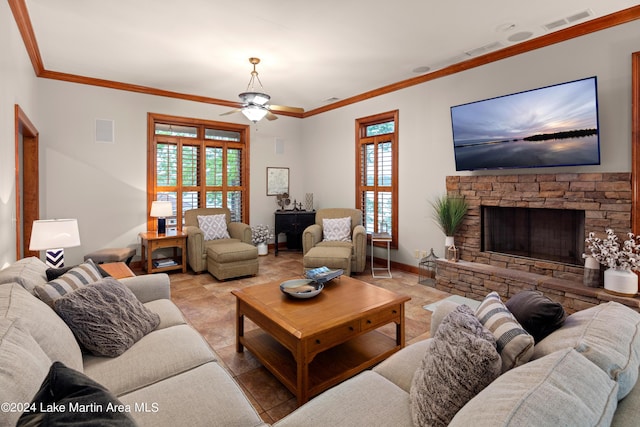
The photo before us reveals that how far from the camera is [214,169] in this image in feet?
20.1

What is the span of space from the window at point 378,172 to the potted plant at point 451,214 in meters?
0.97

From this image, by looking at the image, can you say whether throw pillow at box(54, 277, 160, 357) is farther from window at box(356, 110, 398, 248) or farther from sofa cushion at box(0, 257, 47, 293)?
window at box(356, 110, 398, 248)

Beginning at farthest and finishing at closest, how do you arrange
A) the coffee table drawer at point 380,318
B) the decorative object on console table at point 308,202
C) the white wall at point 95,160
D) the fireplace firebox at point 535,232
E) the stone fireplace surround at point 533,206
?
the decorative object on console table at point 308,202
the white wall at point 95,160
the fireplace firebox at point 535,232
the stone fireplace surround at point 533,206
the coffee table drawer at point 380,318

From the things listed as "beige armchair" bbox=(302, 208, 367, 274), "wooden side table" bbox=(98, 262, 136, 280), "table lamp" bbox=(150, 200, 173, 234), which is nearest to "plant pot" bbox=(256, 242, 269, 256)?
"beige armchair" bbox=(302, 208, 367, 274)

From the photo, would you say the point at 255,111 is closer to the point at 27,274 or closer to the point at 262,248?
the point at 27,274

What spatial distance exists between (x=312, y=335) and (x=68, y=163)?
4.69 meters

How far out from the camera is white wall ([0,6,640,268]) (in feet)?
10.4

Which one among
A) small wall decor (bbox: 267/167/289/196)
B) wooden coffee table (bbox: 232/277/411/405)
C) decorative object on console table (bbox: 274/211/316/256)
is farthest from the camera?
small wall decor (bbox: 267/167/289/196)

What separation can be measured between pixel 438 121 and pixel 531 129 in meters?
1.28

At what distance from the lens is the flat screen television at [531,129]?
3.17 meters

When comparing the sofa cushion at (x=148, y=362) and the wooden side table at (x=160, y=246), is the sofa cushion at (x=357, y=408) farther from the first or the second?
the wooden side table at (x=160, y=246)

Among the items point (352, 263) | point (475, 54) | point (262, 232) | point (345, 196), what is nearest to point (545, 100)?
point (475, 54)

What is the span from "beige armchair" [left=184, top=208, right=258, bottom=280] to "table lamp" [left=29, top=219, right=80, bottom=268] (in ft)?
6.25

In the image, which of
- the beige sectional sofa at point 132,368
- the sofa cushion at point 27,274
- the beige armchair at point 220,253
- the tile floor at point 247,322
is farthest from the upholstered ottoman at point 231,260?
the beige sectional sofa at point 132,368
